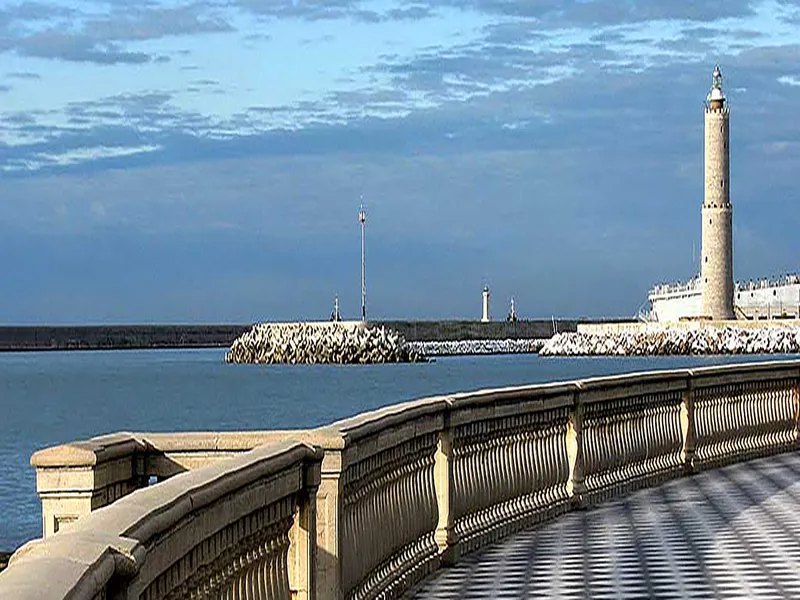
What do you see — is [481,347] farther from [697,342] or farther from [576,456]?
[576,456]

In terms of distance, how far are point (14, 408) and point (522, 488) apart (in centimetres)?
8374

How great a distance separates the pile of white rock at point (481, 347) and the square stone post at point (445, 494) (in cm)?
16259

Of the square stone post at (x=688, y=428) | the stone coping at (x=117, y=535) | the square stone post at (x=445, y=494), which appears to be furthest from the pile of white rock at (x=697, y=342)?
the stone coping at (x=117, y=535)

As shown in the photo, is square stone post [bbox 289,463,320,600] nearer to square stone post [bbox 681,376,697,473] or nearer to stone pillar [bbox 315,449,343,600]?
stone pillar [bbox 315,449,343,600]

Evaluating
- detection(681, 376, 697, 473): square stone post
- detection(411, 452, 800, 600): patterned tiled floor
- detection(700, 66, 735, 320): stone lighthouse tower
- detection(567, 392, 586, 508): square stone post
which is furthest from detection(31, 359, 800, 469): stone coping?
detection(700, 66, 735, 320): stone lighthouse tower

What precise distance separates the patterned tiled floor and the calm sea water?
18066 millimetres

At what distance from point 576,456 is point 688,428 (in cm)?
358

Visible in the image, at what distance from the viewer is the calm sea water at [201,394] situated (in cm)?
6631

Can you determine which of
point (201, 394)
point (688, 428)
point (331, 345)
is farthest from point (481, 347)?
point (688, 428)

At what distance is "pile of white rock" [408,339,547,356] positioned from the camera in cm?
17700

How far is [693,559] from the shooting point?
12.2 meters

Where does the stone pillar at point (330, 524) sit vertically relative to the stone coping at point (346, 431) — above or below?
below

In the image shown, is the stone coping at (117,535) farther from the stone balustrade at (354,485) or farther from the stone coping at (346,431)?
the stone coping at (346,431)

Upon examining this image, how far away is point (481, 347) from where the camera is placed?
180m
